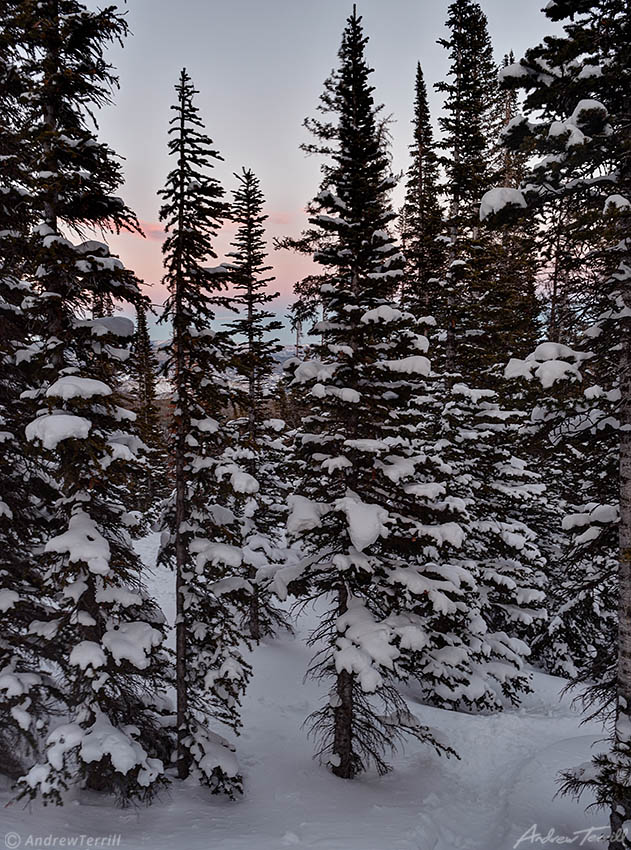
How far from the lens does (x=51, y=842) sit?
6566 millimetres

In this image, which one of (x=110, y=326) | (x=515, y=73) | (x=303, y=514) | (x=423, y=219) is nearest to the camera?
(x=515, y=73)

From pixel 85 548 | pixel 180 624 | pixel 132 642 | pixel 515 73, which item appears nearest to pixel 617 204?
pixel 515 73

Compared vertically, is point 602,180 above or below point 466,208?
below

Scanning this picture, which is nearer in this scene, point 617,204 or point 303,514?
point 617,204

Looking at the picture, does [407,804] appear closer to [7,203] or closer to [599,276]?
[599,276]

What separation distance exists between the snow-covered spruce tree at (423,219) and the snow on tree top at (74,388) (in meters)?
10.9

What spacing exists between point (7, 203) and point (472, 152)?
1428 cm

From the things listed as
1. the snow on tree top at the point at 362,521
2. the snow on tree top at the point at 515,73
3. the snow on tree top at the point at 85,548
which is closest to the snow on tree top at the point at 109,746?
the snow on tree top at the point at 85,548

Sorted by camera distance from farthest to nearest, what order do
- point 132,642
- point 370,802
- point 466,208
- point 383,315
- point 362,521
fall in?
point 466,208, point 370,802, point 383,315, point 362,521, point 132,642

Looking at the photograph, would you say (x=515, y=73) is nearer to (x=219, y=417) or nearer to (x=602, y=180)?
(x=602, y=180)

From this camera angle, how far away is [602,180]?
23.9 feet

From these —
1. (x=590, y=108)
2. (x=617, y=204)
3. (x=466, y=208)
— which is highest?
(x=466, y=208)

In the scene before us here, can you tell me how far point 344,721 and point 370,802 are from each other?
1.47 m

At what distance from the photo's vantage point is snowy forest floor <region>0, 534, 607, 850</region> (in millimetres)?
7758
